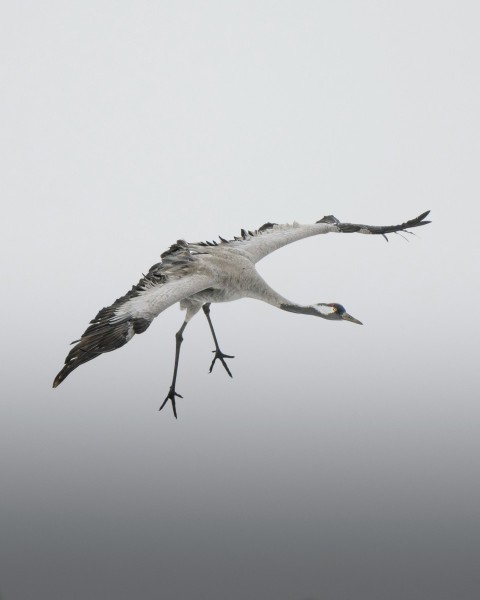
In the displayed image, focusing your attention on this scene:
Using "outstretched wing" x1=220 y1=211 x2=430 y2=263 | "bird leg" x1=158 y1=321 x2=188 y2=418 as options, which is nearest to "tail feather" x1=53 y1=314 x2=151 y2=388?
"bird leg" x1=158 y1=321 x2=188 y2=418

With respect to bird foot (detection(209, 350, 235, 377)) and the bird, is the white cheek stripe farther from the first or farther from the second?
bird foot (detection(209, 350, 235, 377))

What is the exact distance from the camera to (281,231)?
33.7ft

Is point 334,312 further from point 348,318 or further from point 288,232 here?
point 288,232

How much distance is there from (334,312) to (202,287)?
170 cm

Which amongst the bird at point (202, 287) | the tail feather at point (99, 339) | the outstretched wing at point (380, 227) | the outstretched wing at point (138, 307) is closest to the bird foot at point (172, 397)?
the bird at point (202, 287)

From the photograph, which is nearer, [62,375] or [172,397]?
[62,375]

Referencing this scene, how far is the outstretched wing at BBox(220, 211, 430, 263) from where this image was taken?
973 cm

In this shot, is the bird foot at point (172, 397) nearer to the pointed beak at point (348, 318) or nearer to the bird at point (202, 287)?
the bird at point (202, 287)

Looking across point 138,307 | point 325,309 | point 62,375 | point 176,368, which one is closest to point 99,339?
point 62,375

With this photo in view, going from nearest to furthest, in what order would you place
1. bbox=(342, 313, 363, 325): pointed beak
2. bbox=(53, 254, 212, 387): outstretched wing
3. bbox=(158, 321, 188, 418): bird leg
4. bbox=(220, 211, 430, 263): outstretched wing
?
bbox=(53, 254, 212, 387): outstretched wing < bbox=(342, 313, 363, 325): pointed beak < bbox=(158, 321, 188, 418): bird leg < bbox=(220, 211, 430, 263): outstretched wing

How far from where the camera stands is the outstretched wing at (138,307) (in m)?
6.23

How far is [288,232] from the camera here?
10219 mm

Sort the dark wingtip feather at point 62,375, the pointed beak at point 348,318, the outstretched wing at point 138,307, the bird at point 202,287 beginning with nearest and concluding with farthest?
the dark wingtip feather at point 62,375
the outstretched wing at point 138,307
the bird at point 202,287
the pointed beak at point 348,318

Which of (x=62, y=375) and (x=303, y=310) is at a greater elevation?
(x=303, y=310)
